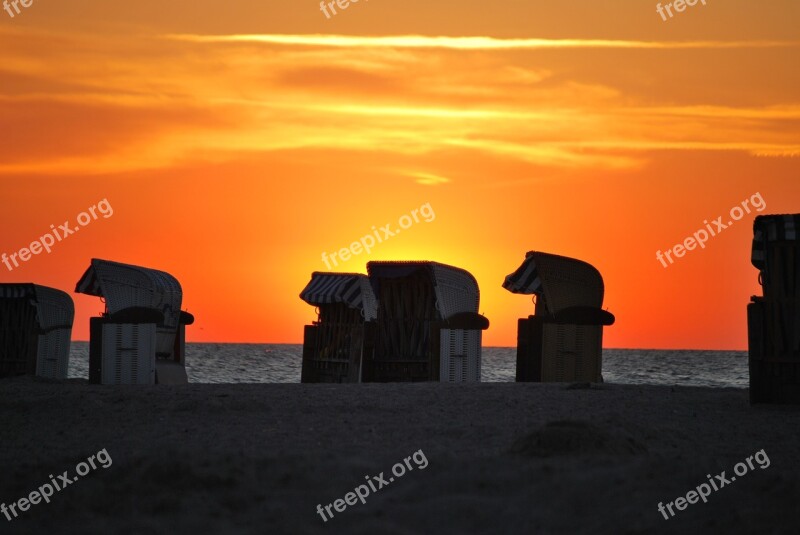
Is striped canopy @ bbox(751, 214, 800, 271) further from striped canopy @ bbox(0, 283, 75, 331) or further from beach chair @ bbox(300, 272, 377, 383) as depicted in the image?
striped canopy @ bbox(0, 283, 75, 331)

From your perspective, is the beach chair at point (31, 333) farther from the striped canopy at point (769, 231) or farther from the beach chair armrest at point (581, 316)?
the striped canopy at point (769, 231)

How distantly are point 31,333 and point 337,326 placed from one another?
903 centimetres

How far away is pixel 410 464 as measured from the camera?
12672 millimetres

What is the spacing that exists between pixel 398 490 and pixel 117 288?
1817cm

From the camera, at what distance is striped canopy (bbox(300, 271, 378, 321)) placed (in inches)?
1230

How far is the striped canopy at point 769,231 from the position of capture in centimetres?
1872

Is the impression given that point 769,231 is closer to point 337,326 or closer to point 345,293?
point 345,293

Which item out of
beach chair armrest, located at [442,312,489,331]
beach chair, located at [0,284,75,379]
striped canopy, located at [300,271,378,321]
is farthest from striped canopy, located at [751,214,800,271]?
beach chair, located at [0,284,75,379]

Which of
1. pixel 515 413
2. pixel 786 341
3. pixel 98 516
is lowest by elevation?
pixel 98 516

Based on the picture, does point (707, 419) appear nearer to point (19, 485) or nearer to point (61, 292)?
point (19, 485)

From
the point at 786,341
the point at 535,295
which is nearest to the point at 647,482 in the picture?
the point at 786,341

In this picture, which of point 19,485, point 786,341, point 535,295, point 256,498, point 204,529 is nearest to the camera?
point 204,529

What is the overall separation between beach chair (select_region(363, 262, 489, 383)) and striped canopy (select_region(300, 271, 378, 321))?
58cm

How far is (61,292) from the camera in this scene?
113 feet
